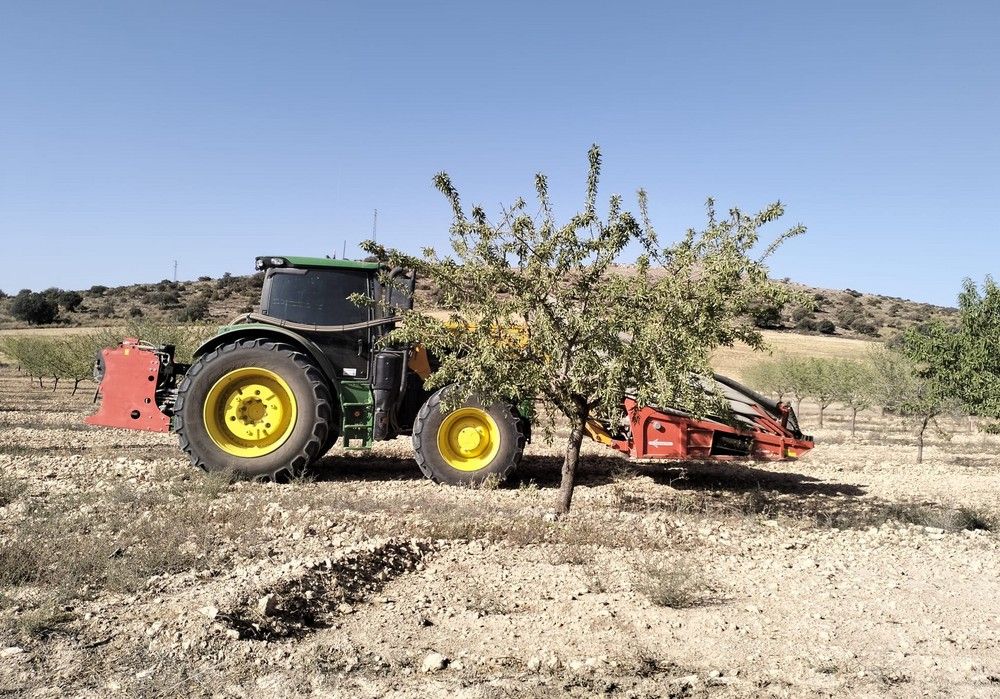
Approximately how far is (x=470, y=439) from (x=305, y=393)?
183 cm

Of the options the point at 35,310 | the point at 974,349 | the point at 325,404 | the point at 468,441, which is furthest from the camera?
the point at 35,310

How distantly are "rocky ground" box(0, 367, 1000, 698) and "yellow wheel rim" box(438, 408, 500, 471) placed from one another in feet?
1.49

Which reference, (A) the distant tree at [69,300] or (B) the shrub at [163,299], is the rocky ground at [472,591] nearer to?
(B) the shrub at [163,299]

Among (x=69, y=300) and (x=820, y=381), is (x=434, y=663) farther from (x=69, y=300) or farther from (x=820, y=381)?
(x=69, y=300)

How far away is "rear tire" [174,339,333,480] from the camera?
25.6ft

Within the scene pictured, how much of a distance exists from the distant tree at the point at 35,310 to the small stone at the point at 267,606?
5471cm

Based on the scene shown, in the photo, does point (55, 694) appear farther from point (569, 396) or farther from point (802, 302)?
point (802, 302)

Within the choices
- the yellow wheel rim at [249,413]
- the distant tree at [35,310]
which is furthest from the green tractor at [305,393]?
the distant tree at [35,310]

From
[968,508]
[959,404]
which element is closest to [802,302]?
[968,508]

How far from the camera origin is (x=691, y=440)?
8117mm

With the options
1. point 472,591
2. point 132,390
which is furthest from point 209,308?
point 472,591

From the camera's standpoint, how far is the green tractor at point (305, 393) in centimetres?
781

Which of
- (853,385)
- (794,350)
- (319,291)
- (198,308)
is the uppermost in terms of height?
(198,308)

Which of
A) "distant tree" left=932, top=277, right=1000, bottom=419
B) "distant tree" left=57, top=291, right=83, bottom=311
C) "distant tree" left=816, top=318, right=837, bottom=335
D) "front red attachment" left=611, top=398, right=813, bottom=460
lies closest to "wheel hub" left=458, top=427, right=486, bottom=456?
"front red attachment" left=611, top=398, right=813, bottom=460
